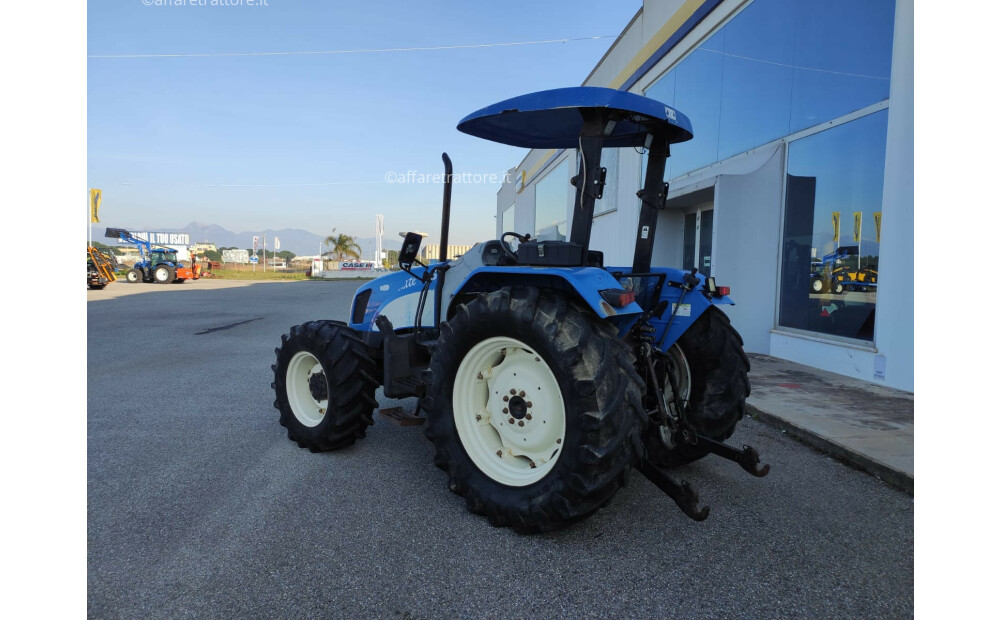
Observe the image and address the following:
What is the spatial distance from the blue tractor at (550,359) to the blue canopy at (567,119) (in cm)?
1

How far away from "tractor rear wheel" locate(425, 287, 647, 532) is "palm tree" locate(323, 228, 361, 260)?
66283 millimetres

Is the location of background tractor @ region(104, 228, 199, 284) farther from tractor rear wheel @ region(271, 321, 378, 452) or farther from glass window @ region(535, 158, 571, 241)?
Result: tractor rear wheel @ region(271, 321, 378, 452)

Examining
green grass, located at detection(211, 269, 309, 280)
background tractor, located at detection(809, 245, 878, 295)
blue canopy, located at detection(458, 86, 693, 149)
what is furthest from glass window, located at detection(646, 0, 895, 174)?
green grass, located at detection(211, 269, 309, 280)

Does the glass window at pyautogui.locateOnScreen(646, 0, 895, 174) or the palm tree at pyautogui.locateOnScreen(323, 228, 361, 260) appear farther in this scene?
the palm tree at pyautogui.locateOnScreen(323, 228, 361, 260)

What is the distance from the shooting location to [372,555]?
2.49 meters

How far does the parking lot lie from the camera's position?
2170 mm

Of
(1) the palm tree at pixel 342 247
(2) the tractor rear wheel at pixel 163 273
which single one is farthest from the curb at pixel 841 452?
(1) the palm tree at pixel 342 247

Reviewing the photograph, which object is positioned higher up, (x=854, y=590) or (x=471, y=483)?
(x=471, y=483)

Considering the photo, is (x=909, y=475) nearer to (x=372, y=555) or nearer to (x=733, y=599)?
(x=733, y=599)

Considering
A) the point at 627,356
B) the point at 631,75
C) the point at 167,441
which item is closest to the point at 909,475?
the point at 627,356

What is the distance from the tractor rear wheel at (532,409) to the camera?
2480 millimetres

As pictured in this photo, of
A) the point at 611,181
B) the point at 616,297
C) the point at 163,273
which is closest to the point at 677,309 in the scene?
the point at 616,297

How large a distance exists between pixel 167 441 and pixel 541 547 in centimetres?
316

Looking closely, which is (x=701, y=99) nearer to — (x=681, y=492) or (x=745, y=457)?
(x=745, y=457)
